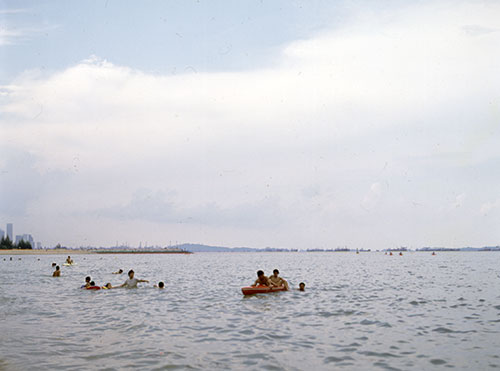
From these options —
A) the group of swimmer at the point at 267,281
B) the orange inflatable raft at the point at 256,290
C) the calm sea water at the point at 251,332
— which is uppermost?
the group of swimmer at the point at 267,281

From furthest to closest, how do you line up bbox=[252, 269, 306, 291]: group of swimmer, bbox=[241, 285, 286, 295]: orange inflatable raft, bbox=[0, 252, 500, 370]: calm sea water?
bbox=[252, 269, 306, 291]: group of swimmer
bbox=[241, 285, 286, 295]: orange inflatable raft
bbox=[0, 252, 500, 370]: calm sea water

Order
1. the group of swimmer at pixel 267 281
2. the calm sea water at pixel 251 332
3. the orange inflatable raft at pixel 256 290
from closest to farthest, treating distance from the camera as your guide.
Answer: the calm sea water at pixel 251 332
the orange inflatable raft at pixel 256 290
the group of swimmer at pixel 267 281

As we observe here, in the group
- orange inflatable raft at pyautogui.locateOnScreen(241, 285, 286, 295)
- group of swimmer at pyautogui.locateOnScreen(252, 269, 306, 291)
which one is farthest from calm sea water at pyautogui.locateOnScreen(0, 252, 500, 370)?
group of swimmer at pyautogui.locateOnScreen(252, 269, 306, 291)

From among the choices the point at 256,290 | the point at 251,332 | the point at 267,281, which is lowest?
the point at 251,332

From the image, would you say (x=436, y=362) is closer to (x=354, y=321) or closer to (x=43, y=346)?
(x=354, y=321)

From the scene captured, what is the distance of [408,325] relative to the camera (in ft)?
63.5

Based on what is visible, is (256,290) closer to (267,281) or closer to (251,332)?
(267,281)

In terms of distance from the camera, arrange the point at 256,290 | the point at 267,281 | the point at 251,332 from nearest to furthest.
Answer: the point at 251,332 → the point at 256,290 → the point at 267,281

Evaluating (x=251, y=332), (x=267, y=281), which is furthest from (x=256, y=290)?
(x=251, y=332)

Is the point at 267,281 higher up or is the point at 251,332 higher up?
the point at 267,281

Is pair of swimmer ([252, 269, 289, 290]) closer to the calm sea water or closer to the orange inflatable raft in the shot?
the orange inflatable raft

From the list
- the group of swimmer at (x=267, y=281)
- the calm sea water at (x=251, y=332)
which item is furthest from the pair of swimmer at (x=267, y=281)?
the calm sea water at (x=251, y=332)

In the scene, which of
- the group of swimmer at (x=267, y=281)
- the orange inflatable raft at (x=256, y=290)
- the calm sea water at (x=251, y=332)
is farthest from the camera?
the group of swimmer at (x=267, y=281)

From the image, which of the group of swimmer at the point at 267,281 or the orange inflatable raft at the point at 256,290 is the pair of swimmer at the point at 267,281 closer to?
the group of swimmer at the point at 267,281
